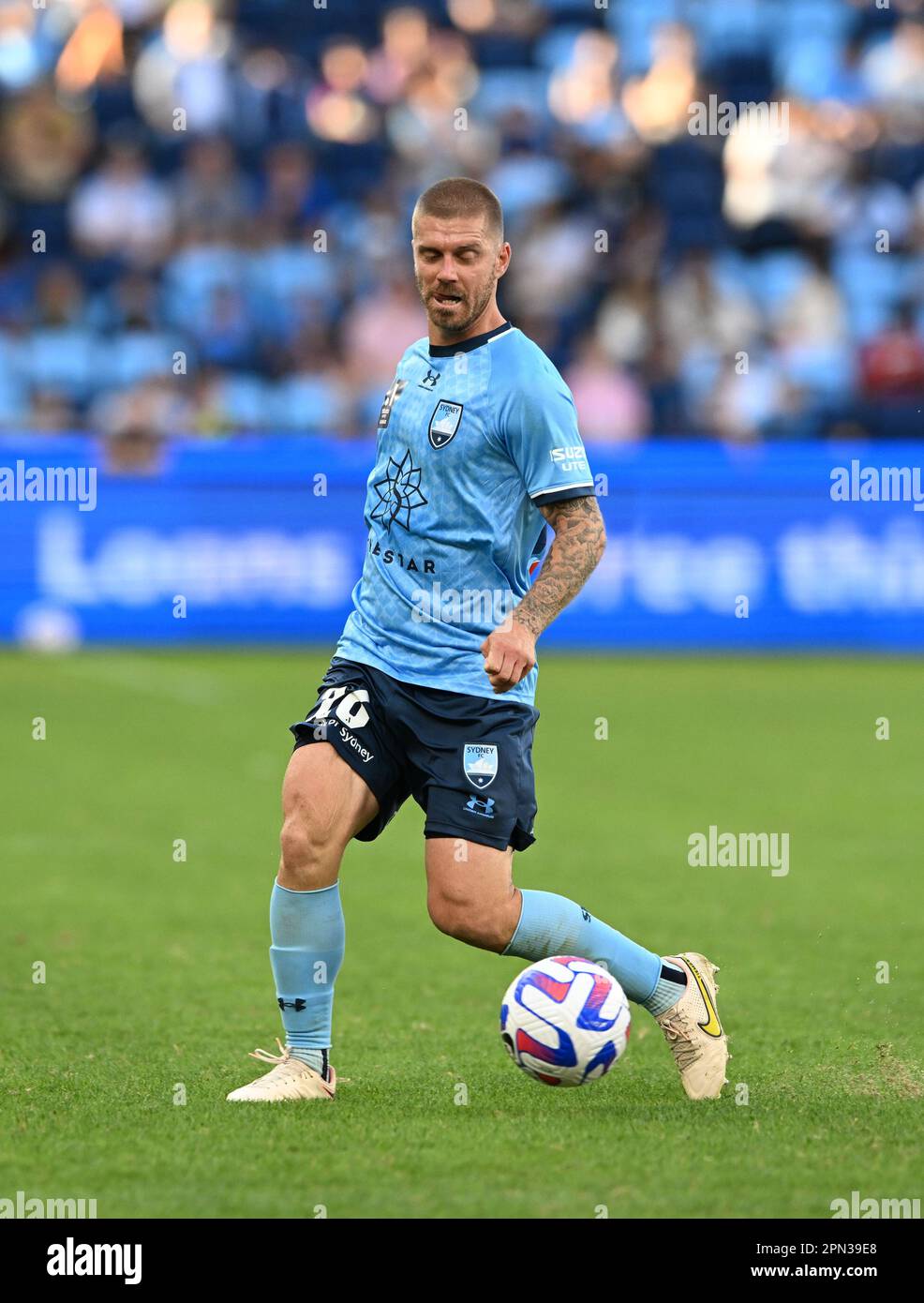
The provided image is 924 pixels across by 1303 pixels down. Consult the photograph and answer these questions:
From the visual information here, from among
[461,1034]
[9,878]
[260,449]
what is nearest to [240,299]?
[260,449]

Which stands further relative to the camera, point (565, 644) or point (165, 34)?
point (165, 34)

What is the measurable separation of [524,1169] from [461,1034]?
163 cm

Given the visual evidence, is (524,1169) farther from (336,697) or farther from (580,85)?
(580,85)

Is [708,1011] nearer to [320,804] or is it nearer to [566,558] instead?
[320,804]

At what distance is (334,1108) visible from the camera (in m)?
5.14

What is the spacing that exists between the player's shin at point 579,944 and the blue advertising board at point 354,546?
35.2ft

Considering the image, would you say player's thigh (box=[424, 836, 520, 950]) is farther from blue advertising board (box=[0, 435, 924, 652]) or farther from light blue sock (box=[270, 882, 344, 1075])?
blue advertising board (box=[0, 435, 924, 652])

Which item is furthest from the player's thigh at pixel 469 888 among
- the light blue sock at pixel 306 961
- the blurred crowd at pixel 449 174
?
the blurred crowd at pixel 449 174

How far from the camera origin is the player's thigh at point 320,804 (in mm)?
5133

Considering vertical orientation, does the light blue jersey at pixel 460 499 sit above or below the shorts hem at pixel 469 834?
above

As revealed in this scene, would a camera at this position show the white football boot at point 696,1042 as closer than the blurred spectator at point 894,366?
Yes

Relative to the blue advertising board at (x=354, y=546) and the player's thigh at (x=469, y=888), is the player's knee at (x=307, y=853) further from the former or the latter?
the blue advertising board at (x=354, y=546)

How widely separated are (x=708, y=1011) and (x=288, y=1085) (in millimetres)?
1129

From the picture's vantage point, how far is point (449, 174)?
20391mm
